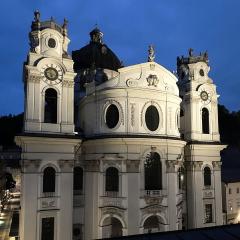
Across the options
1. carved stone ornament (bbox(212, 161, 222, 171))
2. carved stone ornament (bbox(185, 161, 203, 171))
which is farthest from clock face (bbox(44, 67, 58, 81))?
carved stone ornament (bbox(212, 161, 222, 171))

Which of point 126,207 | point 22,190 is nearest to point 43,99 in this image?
point 22,190

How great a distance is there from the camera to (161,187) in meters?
29.2

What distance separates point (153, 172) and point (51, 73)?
38.5 feet

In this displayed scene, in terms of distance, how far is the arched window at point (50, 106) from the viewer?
28.4 metres

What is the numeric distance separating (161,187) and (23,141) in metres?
11.8

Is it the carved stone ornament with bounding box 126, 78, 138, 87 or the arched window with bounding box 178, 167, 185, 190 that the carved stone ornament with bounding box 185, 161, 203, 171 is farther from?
the carved stone ornament with bounding box 126, 78, 138, 87

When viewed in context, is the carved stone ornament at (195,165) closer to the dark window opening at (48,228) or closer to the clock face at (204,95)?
the clock face at (204,95)

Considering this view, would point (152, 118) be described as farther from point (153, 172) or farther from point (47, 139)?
point (47, 139)

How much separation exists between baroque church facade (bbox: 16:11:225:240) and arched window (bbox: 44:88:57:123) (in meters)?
0.08

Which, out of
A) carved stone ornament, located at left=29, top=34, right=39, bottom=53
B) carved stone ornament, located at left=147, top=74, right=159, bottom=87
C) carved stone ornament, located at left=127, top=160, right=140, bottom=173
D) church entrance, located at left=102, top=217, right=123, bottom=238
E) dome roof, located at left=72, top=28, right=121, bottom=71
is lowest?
church entrance, located at left=102, top=217, right=123, bottom=238

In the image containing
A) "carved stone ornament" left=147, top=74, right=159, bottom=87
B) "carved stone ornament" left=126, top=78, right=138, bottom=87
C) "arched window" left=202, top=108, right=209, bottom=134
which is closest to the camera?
"carved stone ornament" left=126, top=78, right=138, bottom=87

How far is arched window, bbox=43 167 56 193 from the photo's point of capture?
27031mm

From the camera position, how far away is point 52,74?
28.3 metres

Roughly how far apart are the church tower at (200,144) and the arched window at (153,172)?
5.97 meters
